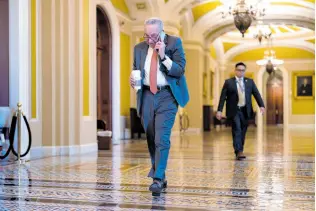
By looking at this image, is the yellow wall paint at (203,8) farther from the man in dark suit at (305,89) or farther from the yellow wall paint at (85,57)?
the man in dark suit at (305,89)

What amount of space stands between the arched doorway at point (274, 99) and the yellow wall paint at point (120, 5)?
17.1 metres

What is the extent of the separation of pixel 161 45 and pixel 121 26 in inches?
350

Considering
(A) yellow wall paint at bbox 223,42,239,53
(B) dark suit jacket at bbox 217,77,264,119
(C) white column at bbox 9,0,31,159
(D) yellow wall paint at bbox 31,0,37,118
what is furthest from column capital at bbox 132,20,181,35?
(A) yellow wall paint at bbox 223,42,239,53

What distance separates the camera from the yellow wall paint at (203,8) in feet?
53.1

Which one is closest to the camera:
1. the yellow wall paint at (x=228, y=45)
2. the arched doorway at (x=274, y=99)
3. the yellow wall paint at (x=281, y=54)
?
the yellow wall paint at (x=228, y=45)

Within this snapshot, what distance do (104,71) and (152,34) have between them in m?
8.16

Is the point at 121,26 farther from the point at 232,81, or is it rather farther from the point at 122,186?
the point at 122,186

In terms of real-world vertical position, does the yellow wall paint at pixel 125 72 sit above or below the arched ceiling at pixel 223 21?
below

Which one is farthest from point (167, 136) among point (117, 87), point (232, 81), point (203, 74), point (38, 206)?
point (203, 74)

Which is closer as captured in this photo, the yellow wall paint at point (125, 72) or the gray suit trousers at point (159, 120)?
the gray suit trousers at point (159, 120)

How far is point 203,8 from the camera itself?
1644 centimetres

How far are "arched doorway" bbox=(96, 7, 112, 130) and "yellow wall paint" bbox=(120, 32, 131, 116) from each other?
55 cm

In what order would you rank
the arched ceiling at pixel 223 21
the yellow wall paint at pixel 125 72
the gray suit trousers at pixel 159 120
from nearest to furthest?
the gray suit trousers at pixel 159 120 < the yellow wall paint at pixel 125 72 < the arched ceiling at pixel 223 21

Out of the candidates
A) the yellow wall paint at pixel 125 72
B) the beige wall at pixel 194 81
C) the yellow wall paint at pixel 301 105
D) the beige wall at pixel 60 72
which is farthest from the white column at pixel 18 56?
the yellow wall paint at pixel 301 105
